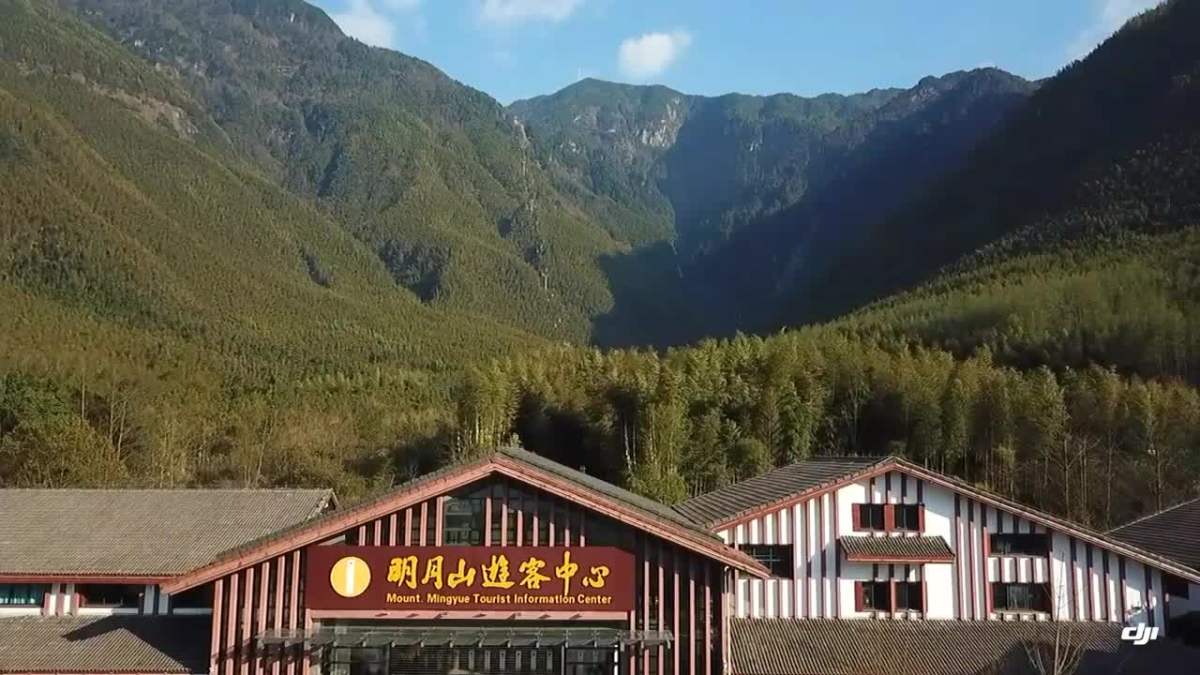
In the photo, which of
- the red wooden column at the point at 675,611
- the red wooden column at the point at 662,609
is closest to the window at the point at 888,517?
the red wooden column at the point at 675,611

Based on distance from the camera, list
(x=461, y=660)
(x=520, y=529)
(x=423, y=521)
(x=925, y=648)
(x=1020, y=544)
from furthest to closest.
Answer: (x=1020, y=544), (x=925, y=648), (x=461, y=660), (x=423, y=521), (x=520, y=529)

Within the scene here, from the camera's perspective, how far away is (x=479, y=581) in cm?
1802

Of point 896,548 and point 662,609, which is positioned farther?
point 896,548

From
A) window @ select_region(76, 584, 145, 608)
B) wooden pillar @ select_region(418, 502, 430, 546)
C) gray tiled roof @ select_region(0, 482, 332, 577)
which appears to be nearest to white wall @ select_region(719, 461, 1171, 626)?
wooden pillar @ select_region(418, 502, 430, 546)

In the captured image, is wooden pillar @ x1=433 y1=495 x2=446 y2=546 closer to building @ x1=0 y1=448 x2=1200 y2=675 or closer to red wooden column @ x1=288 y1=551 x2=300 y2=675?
building @ x1=0 y1=448 x2=1200 y2=675

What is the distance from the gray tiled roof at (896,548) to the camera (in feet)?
71.9

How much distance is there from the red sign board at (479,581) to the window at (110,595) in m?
5.59

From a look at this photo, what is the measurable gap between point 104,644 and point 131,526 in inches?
138

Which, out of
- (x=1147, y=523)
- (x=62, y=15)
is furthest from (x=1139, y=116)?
(x=62, y=15)

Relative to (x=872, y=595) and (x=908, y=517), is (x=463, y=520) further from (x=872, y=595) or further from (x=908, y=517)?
(x=908, y=517)

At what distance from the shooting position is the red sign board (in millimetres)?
18016

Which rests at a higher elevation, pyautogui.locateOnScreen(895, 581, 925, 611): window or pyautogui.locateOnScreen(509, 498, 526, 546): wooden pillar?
pyautogui.locateOnScreen(509, 498, 526, 546): wooden pillar

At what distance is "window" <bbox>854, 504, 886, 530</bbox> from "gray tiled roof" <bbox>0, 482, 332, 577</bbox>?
12553 mm

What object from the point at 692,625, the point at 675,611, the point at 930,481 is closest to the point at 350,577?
the point at 675,611
